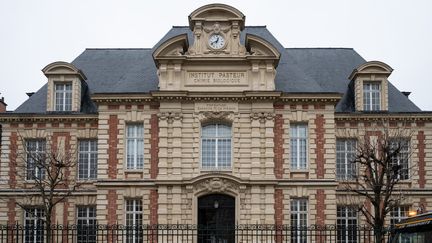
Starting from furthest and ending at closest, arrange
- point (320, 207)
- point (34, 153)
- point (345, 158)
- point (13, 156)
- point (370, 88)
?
point (370, 88) < point (13, 156) < point (345, 158) < point (34, 153) < point (320, 207)

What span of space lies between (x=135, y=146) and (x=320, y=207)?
872 centimetres

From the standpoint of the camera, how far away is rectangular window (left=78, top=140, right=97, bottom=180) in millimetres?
34062

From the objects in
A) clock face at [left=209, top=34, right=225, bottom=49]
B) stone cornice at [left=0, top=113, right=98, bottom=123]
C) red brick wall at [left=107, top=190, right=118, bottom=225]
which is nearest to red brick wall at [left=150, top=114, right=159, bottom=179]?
red brick wall at [left=107, top=190, right=118, bottom=225]

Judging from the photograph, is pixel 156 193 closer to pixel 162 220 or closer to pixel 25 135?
pixel 162 220

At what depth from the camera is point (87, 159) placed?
112 feet

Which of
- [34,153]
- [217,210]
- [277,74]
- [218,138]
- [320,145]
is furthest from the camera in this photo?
[277,74]

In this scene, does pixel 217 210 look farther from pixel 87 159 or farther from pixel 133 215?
pixel 87 159

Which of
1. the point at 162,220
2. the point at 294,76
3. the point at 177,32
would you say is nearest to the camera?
the point at 162,220

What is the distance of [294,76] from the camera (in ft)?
109

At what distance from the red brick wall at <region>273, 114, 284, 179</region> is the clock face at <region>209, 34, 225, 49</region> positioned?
161 inches

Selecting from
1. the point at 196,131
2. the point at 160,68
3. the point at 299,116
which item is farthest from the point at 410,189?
the point at 160,68

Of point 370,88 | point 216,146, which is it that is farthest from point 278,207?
point 370,88

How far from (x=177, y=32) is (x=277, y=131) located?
8.44 m

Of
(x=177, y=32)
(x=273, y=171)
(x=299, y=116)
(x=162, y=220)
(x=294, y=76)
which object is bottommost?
(x=162, y=220)
